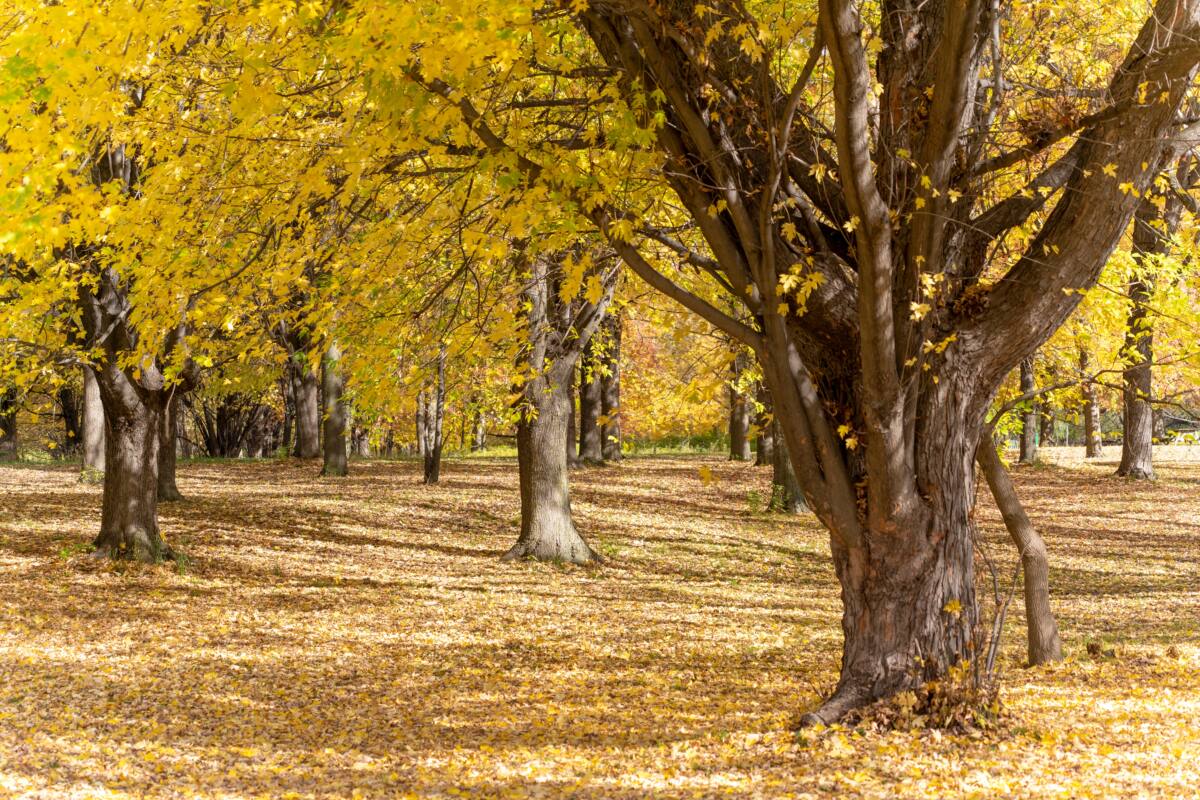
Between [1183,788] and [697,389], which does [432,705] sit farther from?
[1183,788]

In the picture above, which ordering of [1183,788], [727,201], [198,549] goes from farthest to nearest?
[198,549], [727,201], [1183,788]

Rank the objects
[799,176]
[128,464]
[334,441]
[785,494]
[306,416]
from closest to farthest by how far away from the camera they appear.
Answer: [799,176]
[128,464]
[785,494]
[334,441]
[306,416]

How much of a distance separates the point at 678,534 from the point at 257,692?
9653 mm

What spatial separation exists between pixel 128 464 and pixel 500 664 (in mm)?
5149

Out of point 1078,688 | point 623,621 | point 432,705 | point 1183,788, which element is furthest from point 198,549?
point 1183,788

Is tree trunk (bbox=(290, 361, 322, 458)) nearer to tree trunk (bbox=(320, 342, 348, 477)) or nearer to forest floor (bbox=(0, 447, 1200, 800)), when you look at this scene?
tree trunk (bbox=(320, 342, 348, 477))

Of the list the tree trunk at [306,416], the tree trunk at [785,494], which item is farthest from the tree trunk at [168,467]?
the tree trunk at [785,494]

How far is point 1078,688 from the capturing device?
675cm

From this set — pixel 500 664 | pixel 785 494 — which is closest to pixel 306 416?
pixel 785 494

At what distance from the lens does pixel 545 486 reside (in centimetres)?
→ 1294

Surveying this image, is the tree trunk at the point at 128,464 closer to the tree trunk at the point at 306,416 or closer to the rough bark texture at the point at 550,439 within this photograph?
the rough bark texture at the point at 550,439

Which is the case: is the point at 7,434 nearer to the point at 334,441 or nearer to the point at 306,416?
the point at 306,416

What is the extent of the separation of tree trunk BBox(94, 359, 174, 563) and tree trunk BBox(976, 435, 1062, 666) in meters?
8.23

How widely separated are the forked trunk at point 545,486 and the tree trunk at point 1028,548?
6.31 metres
